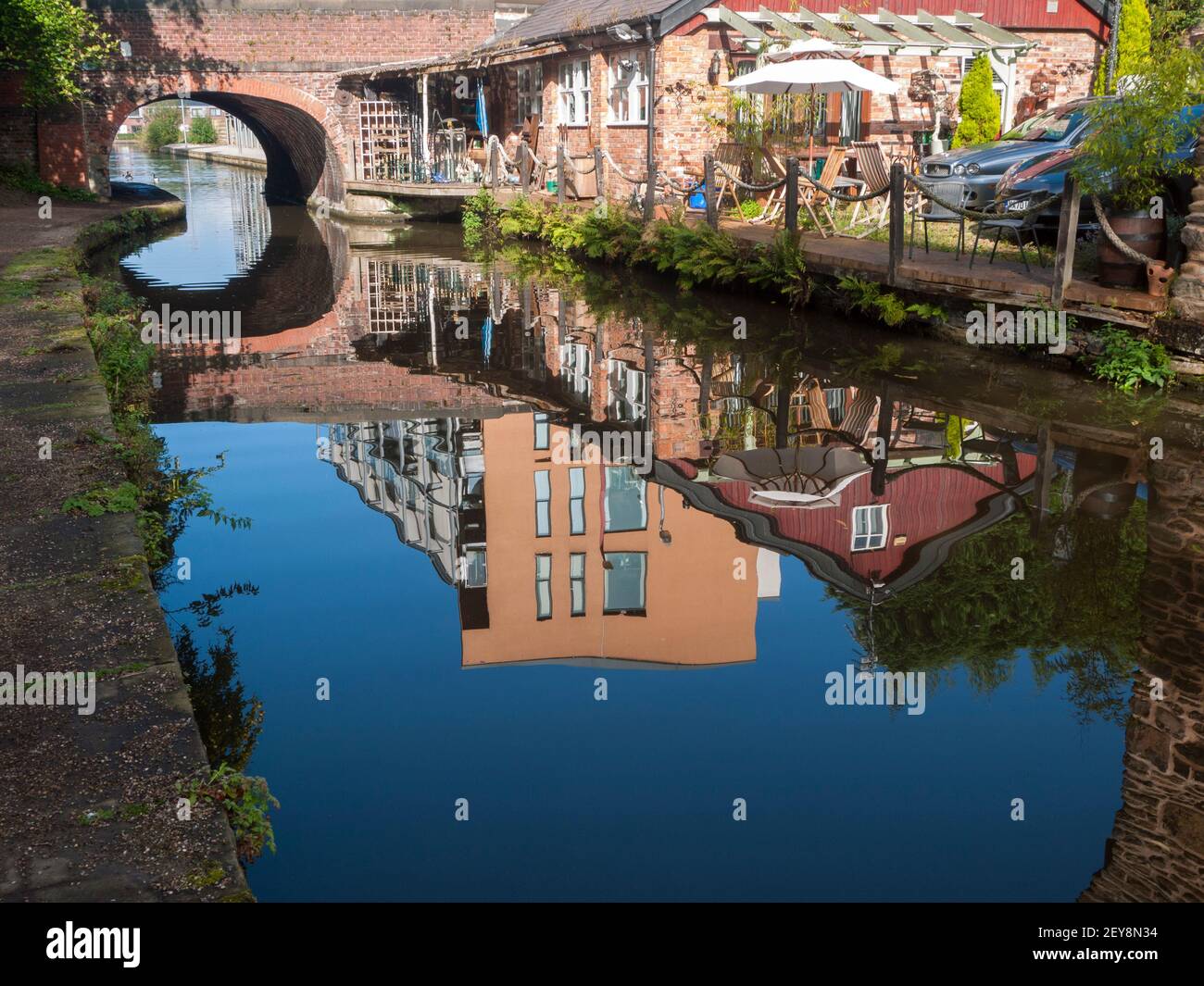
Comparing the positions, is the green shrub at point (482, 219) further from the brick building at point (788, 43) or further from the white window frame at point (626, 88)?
the white window frame at point (626, 88)

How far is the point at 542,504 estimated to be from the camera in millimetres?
7203

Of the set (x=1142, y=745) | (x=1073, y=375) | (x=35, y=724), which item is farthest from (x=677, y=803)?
(x=1073, y=375)

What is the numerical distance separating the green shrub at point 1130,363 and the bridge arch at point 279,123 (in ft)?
79.3

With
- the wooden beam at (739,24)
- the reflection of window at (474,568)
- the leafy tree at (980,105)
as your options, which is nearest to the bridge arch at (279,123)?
the wooden beam at (739,24)

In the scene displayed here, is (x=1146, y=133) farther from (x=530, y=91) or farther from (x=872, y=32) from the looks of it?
(x=530, y=91)

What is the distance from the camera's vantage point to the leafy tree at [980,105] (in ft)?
68.6

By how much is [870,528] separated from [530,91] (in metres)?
22.9

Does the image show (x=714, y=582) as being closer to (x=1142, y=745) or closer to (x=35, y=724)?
(x=1142, y=745)

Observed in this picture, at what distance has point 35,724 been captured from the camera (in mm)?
3898

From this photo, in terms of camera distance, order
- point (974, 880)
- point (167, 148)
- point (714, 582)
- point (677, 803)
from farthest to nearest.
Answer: point (167, 148)
point (714, 582)
point (677, 803)
point (974, 880)

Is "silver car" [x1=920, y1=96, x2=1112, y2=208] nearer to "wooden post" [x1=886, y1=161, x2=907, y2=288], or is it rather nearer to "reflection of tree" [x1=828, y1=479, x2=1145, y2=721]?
"wooden post" [x1=886, y1=161, x2=907, y2=288]
